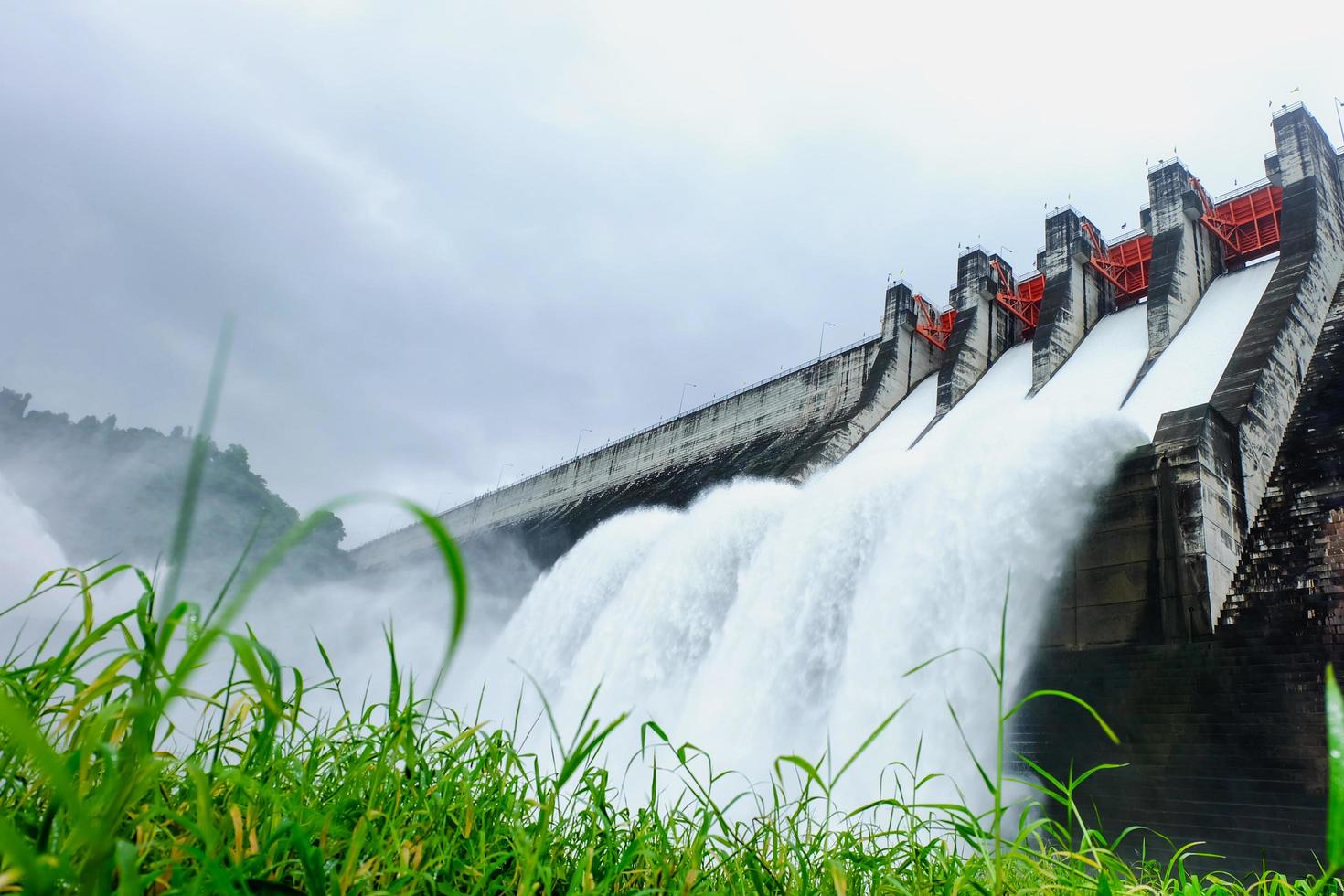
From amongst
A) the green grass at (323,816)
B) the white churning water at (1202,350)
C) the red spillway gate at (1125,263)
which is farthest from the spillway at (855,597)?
the red spillway gate at (1125,263)

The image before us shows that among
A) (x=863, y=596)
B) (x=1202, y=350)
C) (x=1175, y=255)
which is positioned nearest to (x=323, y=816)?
(x=863, y=596)

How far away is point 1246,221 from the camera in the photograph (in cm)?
1502

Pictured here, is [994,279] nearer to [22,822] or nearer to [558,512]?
[558,512]

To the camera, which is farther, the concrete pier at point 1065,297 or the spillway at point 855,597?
the concrete pier at point 1065,297

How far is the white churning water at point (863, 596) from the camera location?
781cm

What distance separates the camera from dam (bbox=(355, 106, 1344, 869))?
21.2 feet

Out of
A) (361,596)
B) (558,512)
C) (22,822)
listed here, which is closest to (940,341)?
(558,512)

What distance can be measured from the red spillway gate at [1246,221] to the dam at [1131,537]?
0.04 meters

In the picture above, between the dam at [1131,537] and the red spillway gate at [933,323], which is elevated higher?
the red spillway gate at [933,323]

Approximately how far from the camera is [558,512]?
77.6ft

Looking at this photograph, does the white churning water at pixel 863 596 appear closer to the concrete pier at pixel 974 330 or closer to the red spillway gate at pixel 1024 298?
the concrete pier at pixel 974 330

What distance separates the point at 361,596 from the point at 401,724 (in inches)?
1029

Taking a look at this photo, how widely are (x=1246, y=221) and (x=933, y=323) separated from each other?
6182 millimetres

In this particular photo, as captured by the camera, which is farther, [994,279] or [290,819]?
[994,279]
